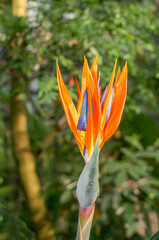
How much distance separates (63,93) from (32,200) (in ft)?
2.02

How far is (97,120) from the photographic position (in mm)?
375

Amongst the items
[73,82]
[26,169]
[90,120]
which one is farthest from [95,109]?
[26,169]

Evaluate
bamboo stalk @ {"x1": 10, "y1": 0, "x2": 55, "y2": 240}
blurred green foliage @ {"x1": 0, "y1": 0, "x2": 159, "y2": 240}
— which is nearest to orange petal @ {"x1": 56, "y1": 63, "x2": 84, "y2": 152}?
blurred green foliage @ {"x1": 0, "y1": 0, "x2": 159, "y2": 240}

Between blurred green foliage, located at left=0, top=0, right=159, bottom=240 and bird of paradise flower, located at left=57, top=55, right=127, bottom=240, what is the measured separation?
8.4 inches

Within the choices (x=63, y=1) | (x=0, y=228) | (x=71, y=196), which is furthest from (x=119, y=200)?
(x=63, y=1)

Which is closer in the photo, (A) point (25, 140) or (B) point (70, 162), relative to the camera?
(A) point (25, 140)

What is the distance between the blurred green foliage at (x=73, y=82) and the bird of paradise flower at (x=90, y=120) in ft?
0.70

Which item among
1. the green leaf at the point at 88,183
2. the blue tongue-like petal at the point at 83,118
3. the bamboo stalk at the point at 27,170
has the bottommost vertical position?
the bamboo stalk at the point at 27,170

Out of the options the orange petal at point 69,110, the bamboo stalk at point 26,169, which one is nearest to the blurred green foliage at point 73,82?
the bamboo stalk at point 26,169

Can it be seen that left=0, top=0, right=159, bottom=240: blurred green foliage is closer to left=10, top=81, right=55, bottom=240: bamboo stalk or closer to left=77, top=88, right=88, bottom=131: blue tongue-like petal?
left=10, top=81, right=55, bottom=240: bamboo stalk

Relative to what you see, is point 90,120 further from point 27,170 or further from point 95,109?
point 27,170

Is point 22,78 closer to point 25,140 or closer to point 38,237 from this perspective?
point 25,140

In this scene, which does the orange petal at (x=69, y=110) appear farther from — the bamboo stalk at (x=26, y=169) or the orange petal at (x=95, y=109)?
the bamboo stalk at (x=26, y=169)

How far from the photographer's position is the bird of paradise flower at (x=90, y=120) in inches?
14.6
